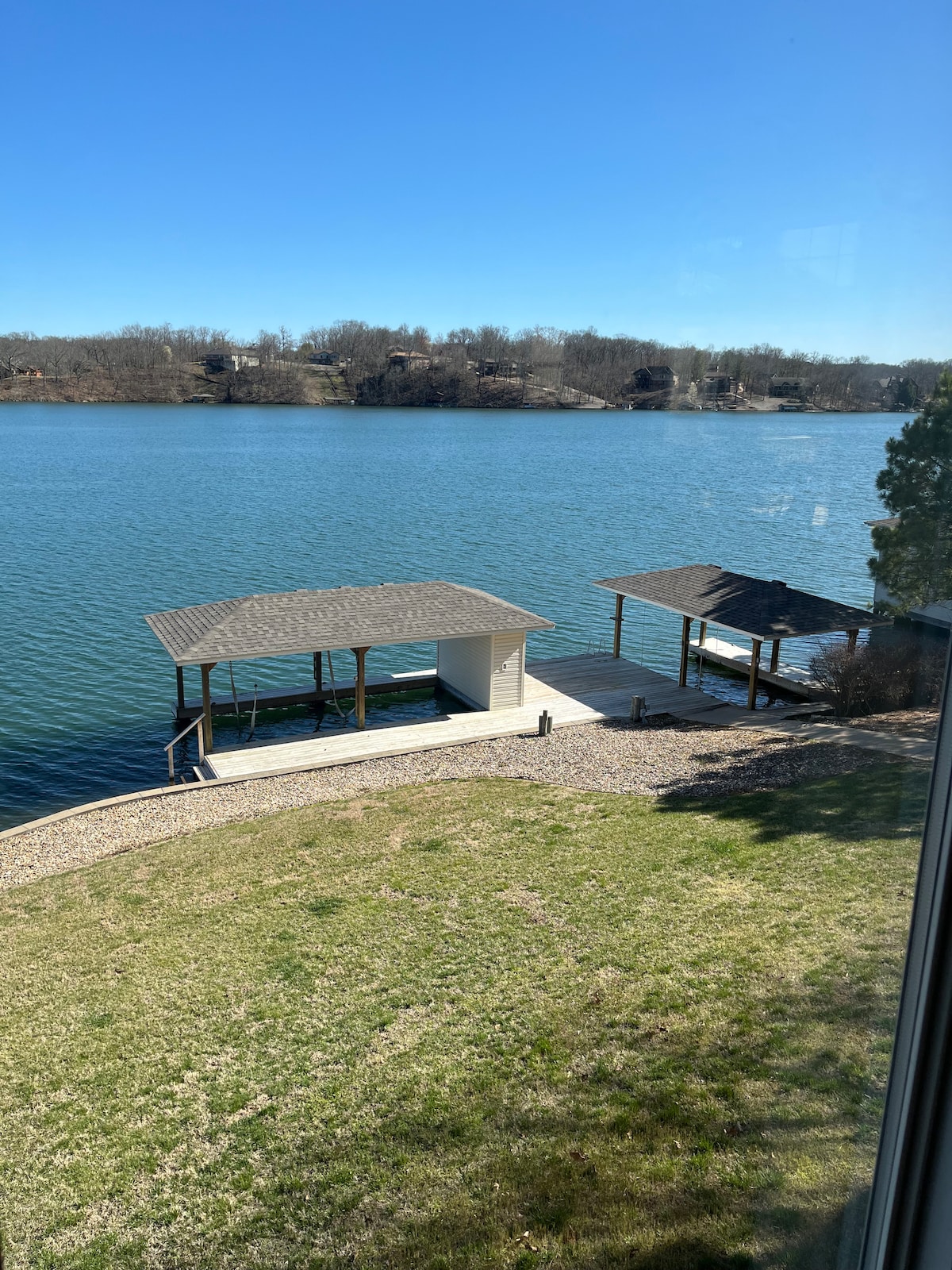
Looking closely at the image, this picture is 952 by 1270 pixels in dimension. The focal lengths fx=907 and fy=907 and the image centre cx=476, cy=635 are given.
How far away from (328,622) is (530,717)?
405cm

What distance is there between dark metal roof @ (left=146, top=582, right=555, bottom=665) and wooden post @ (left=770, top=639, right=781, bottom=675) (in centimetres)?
425

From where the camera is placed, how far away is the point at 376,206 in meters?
13.6

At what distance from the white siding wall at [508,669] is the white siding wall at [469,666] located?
107 millimetres

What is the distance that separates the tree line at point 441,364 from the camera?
8.50 ft

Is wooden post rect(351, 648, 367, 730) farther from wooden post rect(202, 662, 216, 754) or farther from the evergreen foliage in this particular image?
the evergreen foliage

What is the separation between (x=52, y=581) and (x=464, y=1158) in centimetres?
2783

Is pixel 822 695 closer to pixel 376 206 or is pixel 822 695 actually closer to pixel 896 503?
pixel 896 503

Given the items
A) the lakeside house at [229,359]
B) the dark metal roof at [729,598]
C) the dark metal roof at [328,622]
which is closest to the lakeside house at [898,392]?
the dark metal roof at [729,598]

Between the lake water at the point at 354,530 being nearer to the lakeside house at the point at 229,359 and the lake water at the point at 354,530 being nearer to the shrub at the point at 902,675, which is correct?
the shrub at the point at 902,675

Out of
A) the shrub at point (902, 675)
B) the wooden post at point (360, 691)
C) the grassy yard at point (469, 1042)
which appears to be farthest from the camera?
the wooden post at point (360, 691)

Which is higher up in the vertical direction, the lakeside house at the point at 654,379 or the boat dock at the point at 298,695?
the lakeside house at the point at 654,379

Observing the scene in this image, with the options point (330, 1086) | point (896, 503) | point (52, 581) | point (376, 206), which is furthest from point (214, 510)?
point (896, 503)

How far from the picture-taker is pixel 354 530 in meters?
36.8

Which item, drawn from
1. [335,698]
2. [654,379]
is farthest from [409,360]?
[654,379]
